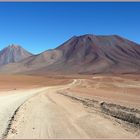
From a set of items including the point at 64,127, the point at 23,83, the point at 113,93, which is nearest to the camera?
the point at 64,127

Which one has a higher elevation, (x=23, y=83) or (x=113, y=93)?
(x=23, y=83)

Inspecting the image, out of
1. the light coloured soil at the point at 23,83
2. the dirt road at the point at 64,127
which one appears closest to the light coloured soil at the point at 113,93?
the dirt road at the point at 64,127

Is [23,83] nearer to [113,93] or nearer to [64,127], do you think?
[113,93]

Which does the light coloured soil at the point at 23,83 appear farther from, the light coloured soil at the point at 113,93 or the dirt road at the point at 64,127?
the dirt road at the point at 64,127

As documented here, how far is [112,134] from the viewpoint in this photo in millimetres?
12383

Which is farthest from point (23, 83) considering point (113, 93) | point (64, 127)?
point (64, 127)

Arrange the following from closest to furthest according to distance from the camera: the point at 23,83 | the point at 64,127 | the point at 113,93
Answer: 1. the point at 64,127
2. the point at 113,93
3. the point at 23,83

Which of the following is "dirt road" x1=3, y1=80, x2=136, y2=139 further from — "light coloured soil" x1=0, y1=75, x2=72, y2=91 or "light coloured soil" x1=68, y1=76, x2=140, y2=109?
"light coloured soil" x1=0, y1=75, x2=72, y2=91

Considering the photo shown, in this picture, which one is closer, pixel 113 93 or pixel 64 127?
pixel 64 127

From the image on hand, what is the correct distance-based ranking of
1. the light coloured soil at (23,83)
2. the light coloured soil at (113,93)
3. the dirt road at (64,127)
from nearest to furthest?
the dirt road at (64,127)
the light coloured soil at (113,93)
the light coloured soil at (23,83)

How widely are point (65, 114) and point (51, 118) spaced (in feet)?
5.50

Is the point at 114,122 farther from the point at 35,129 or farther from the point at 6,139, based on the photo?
the point at 6,139

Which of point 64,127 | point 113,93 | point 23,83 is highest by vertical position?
point 23,83

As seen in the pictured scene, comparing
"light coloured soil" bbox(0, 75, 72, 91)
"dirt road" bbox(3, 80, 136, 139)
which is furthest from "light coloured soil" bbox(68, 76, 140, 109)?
"light coloured soil" bbox(0, 75, 72, 91)
